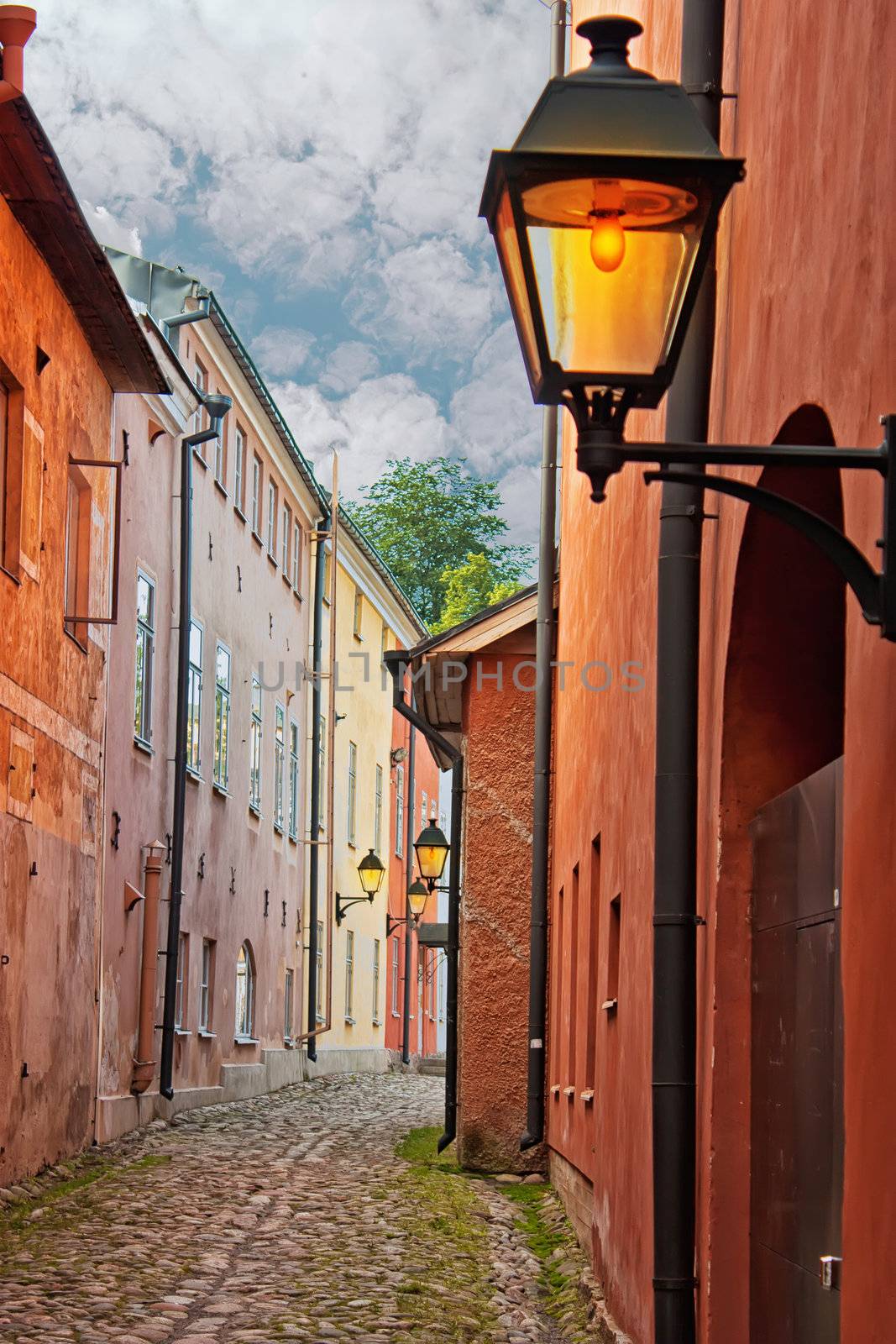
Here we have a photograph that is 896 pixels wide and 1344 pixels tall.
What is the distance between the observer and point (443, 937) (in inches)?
737

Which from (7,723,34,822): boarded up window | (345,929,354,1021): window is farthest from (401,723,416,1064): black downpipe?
(7,723,34,822): boarded up window

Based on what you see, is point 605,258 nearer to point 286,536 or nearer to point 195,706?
point 195,706

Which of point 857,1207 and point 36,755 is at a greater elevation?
point 36,755

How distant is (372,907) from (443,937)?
17.5m

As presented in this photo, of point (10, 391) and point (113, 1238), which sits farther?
point (10, 391)

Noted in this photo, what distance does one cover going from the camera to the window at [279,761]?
2764 centimetres

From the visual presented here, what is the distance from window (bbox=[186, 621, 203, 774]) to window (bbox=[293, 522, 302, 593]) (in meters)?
7.41

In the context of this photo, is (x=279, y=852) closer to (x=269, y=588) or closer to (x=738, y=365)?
(x=269, y=588)

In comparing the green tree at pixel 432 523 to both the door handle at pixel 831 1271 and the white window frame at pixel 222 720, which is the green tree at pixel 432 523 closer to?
the white window frame at pixel 222 720

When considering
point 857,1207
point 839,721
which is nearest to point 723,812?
point 839,721

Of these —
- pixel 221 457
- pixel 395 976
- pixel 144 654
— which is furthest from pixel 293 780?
pixel 144 654

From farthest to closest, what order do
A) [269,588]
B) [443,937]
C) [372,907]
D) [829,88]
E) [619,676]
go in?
[372,907] → [269,588] → [443,937] → [619,676] → [829,88]

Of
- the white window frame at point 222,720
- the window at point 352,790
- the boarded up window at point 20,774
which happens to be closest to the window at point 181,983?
the white window frame at point 222,720

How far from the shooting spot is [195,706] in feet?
70.3
